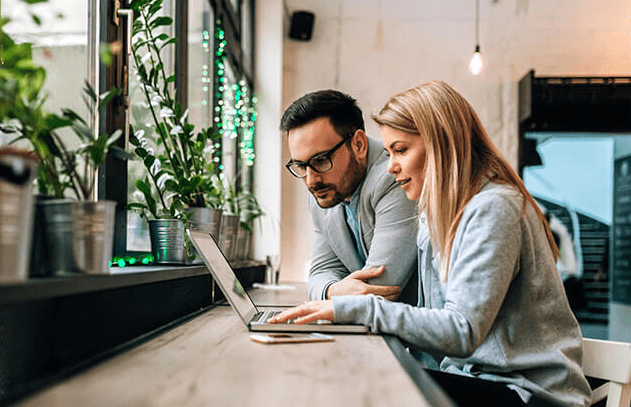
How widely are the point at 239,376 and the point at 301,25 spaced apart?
4.88m

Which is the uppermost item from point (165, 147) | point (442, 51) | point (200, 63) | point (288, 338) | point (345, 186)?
point (442, 51)

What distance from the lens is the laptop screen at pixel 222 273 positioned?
142 centimetres

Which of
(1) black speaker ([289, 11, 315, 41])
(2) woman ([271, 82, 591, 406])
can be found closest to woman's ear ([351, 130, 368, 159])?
(2) woman ([271, 82, 591, 406])

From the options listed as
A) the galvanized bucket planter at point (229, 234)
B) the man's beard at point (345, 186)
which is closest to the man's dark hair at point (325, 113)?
the man's beard at point (345, 186)

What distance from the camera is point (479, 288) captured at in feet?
4.06

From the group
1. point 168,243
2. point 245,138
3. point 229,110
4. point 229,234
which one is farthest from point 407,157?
point 245,138

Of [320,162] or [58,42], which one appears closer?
[58,42]

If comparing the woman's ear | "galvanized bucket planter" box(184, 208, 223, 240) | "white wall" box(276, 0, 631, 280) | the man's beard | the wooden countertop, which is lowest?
the wooden countertop

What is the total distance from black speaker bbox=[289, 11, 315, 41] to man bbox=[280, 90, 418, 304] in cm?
348

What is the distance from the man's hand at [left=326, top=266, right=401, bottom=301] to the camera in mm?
1757

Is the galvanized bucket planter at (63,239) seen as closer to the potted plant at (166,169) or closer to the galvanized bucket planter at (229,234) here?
the potted plant at (166,169)

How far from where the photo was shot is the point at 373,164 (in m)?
2.15

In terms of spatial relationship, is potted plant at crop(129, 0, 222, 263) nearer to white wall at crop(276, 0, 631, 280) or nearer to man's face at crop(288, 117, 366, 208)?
man's face at crop(288, 117, 366, 208)

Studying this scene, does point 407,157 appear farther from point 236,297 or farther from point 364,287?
point 236,297
